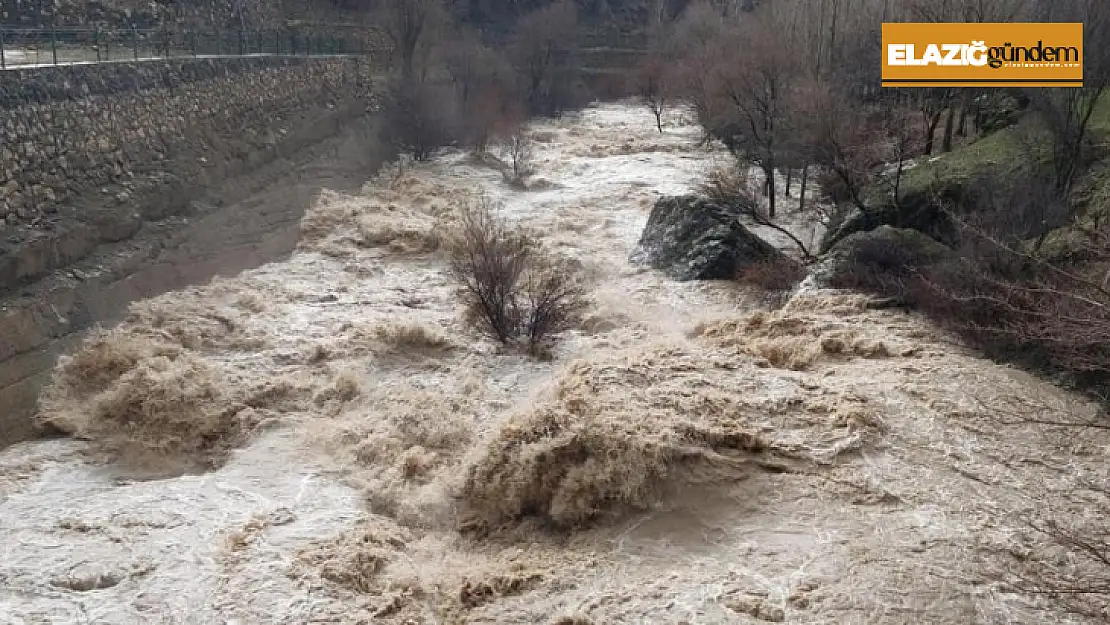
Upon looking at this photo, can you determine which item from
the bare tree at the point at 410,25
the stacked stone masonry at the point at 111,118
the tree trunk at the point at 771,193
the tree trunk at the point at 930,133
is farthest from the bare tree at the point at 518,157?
the tree trunk at the point at 930,133

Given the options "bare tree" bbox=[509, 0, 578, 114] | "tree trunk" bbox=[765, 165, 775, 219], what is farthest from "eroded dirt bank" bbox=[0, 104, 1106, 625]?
"bare tree" bbox=[509, 0, 578, 114]

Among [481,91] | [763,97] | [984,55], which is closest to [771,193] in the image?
[763,97]

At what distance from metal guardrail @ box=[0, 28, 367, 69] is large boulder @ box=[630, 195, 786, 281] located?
522 inches

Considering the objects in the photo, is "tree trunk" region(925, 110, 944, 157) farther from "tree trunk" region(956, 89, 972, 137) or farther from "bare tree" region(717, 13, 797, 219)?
"bare tree" region(717, 13, 797, 219)

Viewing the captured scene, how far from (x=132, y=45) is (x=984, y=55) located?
69.7ft

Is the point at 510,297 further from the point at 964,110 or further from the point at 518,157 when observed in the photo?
the point at 518,157

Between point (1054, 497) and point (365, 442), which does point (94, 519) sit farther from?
point (1054, 497)

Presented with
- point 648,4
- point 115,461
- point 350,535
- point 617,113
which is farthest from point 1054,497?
point 648,4

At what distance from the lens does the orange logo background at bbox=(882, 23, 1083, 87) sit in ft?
58.8

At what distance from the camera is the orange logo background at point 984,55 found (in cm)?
1792

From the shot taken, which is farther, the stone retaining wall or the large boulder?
the large boulder

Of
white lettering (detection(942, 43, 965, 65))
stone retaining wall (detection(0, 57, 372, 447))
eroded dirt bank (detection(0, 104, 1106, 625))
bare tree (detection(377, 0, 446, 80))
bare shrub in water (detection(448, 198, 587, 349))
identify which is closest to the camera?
eroded dirt bank (detection(0, 104, 1106, 625))

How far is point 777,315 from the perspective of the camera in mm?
15148

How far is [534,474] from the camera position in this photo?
10.5 m
